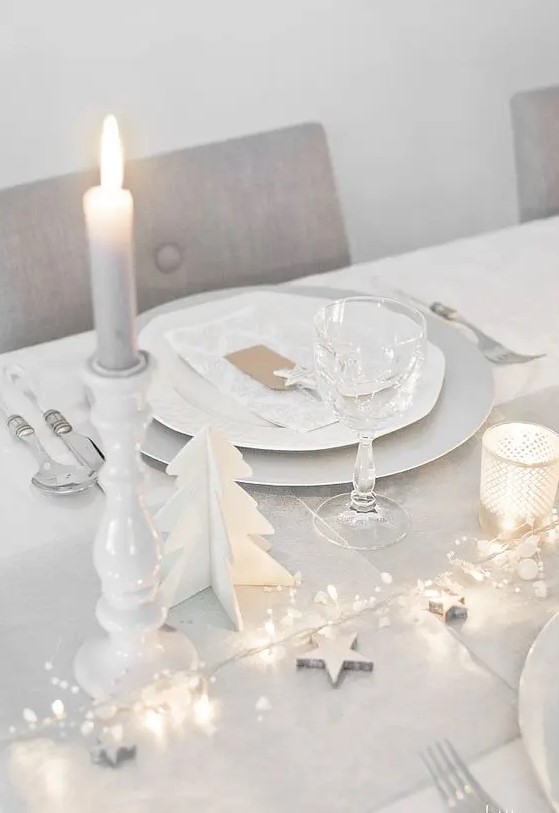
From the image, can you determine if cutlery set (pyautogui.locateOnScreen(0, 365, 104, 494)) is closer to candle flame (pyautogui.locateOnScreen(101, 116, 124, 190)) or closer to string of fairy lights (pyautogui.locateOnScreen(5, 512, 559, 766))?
string of fairy lights (pyautogui.locateOnScreen(5, 512, 559, 766))

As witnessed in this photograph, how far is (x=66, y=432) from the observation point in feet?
3.29

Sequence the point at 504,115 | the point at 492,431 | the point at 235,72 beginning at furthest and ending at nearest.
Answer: the point at 504,115
the point at 235,72
the point at 492,431

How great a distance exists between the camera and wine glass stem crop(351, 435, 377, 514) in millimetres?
889

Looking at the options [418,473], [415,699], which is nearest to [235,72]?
[418,473]

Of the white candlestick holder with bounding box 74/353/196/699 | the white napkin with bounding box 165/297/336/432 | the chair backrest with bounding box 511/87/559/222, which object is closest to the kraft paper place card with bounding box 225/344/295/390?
the white napkin with bounding box 165/297/336/432

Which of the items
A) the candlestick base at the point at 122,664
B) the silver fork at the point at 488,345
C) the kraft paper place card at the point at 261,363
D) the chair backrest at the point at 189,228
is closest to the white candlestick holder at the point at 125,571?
the candlestick base at the point at 122,664

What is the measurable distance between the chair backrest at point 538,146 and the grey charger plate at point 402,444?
75 cm

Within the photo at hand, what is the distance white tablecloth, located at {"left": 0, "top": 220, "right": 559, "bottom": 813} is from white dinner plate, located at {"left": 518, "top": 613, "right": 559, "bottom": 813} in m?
0.02

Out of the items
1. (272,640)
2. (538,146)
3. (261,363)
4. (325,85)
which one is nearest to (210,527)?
(272,640)

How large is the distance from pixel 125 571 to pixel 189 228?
86cm

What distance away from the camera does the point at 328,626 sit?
2.59 feet

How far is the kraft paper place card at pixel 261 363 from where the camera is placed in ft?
3.46

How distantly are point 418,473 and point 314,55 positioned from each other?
47.6 inches

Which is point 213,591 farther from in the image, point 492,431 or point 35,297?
point 35,297
